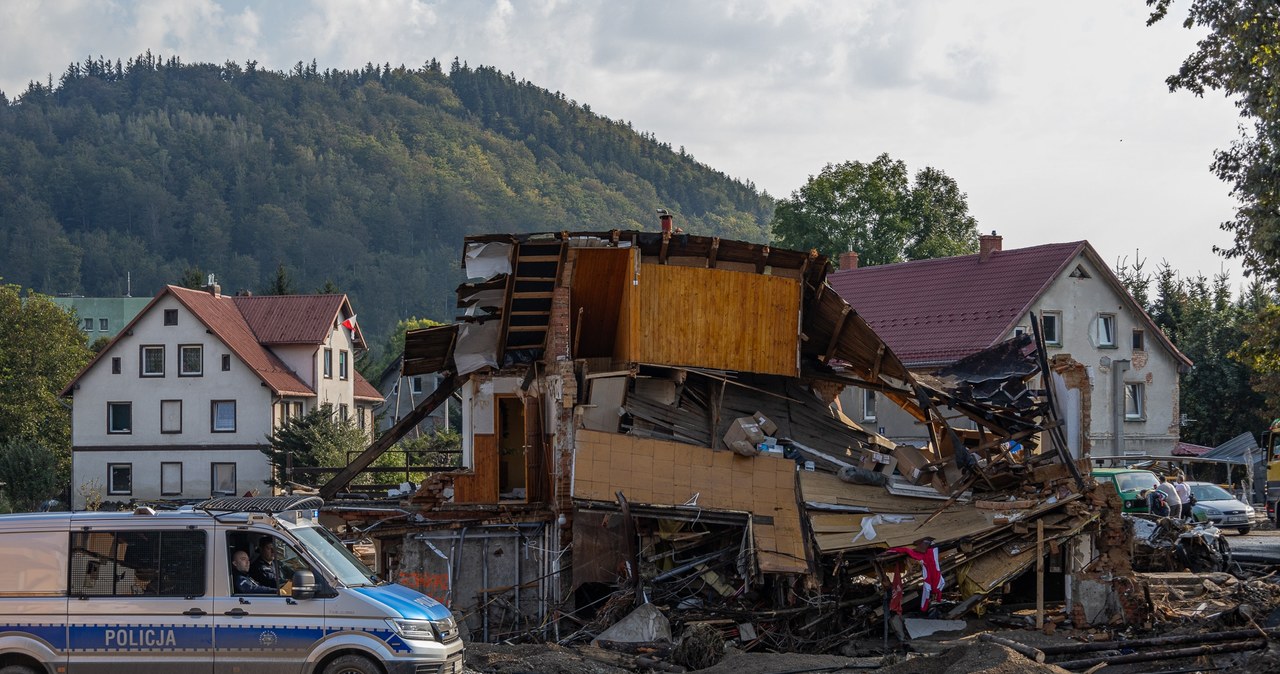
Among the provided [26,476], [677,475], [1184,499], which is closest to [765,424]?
[677,475]

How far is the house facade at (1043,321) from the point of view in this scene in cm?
4191

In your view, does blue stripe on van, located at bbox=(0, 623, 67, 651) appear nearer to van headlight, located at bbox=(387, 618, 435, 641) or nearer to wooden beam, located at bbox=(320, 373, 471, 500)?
van headlight, located at bbox=(387, 618, 435, 641)

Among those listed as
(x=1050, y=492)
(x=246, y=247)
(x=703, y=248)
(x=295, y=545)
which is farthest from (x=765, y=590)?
(x=246, y=247)

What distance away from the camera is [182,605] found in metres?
12.8

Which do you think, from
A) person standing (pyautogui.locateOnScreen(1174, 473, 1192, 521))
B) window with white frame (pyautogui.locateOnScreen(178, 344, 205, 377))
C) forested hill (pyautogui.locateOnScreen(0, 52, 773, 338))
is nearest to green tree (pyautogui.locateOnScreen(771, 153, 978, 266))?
window with white frame (pyautogui.locateOnScreen(178, 344, 205, 377))

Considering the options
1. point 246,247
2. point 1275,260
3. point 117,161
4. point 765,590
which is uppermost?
point 117,161

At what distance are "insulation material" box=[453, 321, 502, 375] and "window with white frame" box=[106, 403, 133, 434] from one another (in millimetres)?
33160

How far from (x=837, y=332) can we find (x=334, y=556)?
1321cm

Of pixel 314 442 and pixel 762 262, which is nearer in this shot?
pixel 762 262

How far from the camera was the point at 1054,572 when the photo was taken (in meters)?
22.1

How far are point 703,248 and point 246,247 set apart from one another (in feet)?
520

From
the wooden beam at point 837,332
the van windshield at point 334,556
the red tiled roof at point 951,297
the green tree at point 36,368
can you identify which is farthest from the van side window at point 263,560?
the green tree at point 36,368

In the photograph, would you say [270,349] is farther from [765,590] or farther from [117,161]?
[117,161]

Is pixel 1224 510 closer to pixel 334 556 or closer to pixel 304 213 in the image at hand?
pixel 334 556
